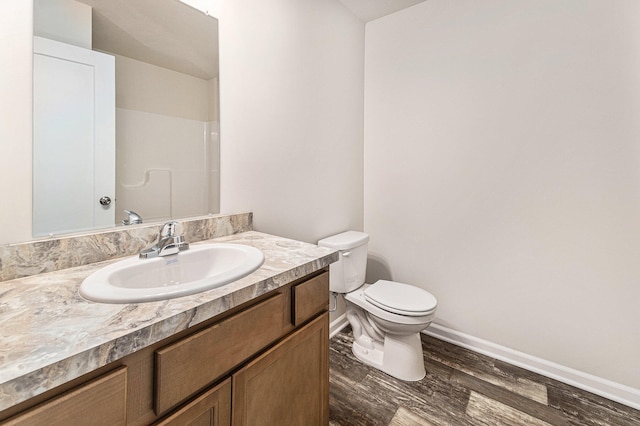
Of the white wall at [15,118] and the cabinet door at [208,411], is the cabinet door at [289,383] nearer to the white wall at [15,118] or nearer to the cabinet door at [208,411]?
the cabinet door at [208,411]

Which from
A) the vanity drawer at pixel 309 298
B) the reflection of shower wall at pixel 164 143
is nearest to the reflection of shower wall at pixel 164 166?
the reflection of shower wall at pixel 164 143

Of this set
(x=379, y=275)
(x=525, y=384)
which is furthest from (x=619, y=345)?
(x=379, y=275)

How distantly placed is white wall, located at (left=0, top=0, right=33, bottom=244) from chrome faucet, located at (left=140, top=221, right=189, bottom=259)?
1.07 ft

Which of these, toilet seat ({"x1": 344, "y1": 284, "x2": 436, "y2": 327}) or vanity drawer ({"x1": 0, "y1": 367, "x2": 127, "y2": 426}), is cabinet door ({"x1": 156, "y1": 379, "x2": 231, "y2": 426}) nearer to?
vanity drawer ({"x1": 0, "y1": 367, "x2": 127, "y2": 426})

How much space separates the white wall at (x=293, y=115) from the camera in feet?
4.48

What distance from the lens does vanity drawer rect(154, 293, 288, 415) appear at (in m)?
0.58

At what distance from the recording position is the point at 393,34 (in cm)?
212

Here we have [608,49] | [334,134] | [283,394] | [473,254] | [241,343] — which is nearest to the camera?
[241,343]

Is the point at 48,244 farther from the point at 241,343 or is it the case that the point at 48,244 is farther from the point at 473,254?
the point at 473,254

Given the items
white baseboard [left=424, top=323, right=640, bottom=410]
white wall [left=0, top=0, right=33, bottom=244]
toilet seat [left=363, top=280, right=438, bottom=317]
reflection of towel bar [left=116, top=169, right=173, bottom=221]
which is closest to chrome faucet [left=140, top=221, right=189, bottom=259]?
reflection of towel bar [left=116, top=169, right=173, bottom=221]

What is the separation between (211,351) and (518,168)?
1892 millimetres

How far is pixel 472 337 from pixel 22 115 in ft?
8.11

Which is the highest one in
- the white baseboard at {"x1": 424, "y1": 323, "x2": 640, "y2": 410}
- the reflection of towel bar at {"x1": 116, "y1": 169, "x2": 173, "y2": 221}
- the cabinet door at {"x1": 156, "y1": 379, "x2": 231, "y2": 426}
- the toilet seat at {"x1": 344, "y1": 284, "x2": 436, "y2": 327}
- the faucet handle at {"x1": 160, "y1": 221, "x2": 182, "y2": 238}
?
the reflection of towel bar at {"x1": 116, "y1": 169, "x2": 173, "y2": 221}

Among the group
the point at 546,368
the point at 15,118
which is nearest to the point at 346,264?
the point at 546,368
